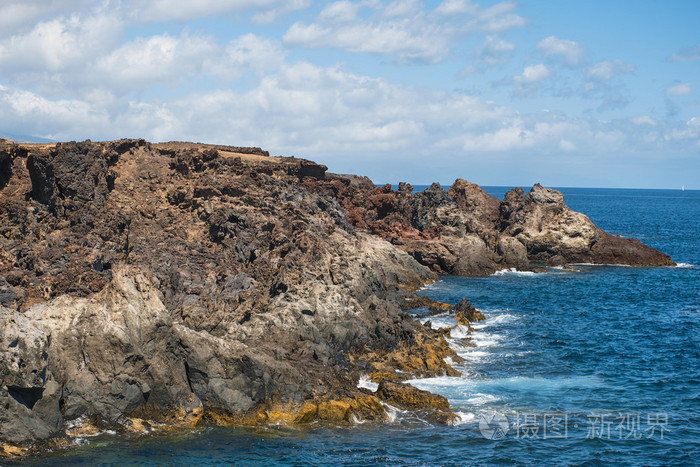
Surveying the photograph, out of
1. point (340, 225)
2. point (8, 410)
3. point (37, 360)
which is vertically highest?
point (340, 225)

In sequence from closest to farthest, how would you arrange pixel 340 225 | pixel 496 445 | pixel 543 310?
1. pixel 496 445
2. pixel 543 310
3. pixel 340 225

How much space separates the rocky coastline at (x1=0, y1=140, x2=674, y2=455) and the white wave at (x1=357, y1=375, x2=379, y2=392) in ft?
1.26

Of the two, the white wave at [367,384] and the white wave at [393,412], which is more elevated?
the white wave at [367,384]

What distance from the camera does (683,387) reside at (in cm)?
3572

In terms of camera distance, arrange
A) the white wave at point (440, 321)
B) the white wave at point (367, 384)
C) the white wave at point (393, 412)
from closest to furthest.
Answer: the white wave at point (393, 412), the white wave at point (367, 384), the white wave at point (440, 321)

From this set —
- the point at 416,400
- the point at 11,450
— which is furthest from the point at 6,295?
the point at 416,400

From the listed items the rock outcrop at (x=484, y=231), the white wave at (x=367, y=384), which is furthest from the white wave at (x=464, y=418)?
the rock outcrop at (x=484, y=231)

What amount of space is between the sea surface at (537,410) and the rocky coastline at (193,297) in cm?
154

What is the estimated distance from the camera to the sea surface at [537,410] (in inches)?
1025

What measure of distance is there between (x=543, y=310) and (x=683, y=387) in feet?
69.0

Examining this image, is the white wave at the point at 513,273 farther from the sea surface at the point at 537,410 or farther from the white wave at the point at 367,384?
the white wave at the point at 367,384

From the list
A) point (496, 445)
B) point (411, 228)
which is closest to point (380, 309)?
point (496, 445)

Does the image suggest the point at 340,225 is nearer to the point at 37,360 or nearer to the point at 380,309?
the point at 380,309

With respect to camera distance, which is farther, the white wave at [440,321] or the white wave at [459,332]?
the white wave at [440,321]
